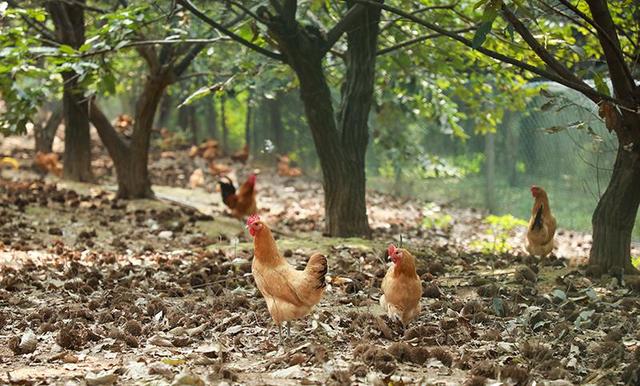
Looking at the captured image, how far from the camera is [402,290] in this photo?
5305mm

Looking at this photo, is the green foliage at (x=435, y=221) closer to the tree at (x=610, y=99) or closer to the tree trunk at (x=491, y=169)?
the tree trunk at (x=491, y=169)

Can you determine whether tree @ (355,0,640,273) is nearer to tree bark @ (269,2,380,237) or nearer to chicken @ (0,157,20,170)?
tree bark @ (269,2,380,237)

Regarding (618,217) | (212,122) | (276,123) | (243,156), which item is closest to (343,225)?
(618,217)

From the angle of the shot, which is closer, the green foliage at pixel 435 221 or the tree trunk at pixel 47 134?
the green foliage at pixel 435 221

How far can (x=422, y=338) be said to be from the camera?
521cm

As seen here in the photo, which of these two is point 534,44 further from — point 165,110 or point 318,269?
point 165,110

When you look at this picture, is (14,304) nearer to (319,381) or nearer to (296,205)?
(319,381)

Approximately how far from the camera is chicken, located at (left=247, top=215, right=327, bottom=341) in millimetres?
5094

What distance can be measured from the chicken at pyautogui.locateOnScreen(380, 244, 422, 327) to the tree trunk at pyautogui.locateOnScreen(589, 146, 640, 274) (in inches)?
97.9

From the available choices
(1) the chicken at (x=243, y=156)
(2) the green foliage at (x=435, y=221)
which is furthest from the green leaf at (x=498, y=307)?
(1) the chicken at (x=243, y=156)

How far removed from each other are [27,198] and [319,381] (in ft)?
27.8

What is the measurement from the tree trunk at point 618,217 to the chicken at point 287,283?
10.3ft

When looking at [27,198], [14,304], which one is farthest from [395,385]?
[27,198]

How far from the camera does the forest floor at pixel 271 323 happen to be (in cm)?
457
